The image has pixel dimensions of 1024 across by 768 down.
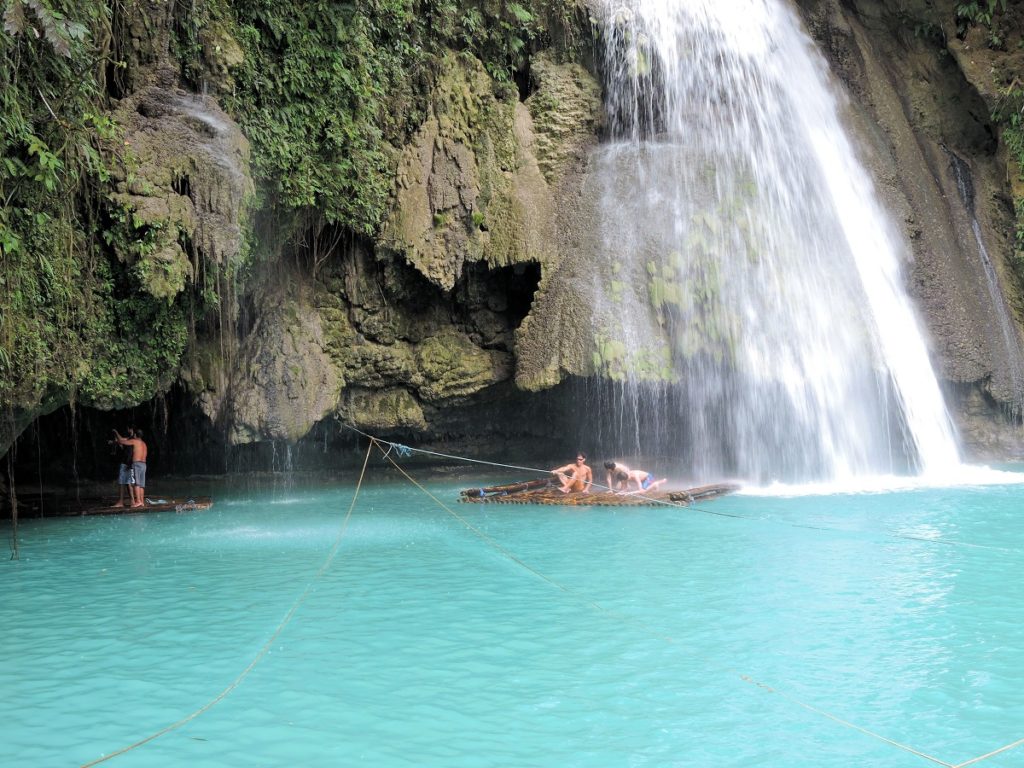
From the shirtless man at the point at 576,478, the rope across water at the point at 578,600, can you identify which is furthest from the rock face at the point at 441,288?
the rope across water at the point at 578,600

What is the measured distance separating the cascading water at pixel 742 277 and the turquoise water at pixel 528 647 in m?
5.22

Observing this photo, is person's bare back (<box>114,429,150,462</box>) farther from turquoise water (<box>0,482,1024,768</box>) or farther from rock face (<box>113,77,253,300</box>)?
turquoise water (<box>0,482,1024,768</box>)

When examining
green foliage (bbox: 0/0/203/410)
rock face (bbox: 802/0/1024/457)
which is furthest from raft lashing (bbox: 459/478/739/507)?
rock face (bbox: 802/0/1024/457)

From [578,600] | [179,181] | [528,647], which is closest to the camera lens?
[528,647]

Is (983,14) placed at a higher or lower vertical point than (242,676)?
higher

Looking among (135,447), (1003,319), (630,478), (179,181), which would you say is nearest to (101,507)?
(135,447)

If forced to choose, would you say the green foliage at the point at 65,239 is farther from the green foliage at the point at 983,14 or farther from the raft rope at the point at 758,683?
the green foliage at the point at 983,14

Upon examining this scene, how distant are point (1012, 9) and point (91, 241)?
63.7ft

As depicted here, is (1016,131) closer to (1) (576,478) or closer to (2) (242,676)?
(1) (576,478)

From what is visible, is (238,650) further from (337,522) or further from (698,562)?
(337,522)

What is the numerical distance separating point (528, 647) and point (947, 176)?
18.3 m

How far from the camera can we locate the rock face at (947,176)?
18969 mm

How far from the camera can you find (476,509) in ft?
44.6

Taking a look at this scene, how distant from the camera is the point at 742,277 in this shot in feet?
54.5
